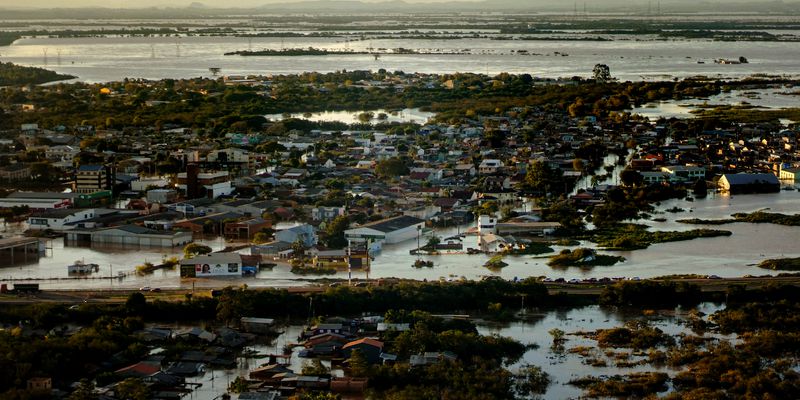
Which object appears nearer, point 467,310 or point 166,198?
point 467,310

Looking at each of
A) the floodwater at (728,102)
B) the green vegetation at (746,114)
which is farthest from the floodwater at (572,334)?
the floodwater at (728,102)

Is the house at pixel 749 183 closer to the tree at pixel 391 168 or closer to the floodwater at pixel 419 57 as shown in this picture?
the tree at pixel 391 168

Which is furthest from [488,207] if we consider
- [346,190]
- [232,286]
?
[232,286]

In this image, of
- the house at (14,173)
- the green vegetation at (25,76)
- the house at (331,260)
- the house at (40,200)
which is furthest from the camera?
the green vegetation at (25,76)

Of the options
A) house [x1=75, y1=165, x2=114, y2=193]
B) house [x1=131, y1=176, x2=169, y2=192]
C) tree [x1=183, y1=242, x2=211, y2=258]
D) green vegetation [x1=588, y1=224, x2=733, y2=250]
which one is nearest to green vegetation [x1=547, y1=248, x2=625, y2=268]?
green vegetation [x1=588, y1=224, x2=733, y2=250]

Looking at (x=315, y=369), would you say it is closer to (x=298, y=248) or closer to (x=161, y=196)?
(x=298, y=248)

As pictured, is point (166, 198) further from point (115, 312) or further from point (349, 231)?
point (115, 312)
